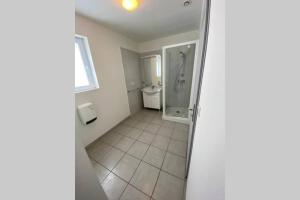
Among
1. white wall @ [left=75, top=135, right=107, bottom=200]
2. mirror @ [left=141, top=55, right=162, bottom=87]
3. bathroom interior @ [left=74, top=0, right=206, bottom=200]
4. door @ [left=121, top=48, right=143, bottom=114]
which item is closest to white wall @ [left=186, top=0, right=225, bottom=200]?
bathroom interior @ [left=74, top=0, right=206, bottom=200]

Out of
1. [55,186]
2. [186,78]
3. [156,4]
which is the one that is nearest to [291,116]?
[55,186]

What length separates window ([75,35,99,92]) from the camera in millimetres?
1597

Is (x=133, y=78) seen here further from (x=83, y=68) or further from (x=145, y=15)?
(x=145, y=15)

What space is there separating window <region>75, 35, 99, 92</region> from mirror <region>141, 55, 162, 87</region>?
1.61m

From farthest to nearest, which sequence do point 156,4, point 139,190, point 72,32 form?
1. point 156,4
2. point 139,190
3. point 72,32

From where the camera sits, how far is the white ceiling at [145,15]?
132 centimetres

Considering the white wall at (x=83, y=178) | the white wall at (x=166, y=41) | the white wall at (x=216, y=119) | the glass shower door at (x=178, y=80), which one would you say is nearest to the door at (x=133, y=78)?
the white wall at (x=166, y=41)

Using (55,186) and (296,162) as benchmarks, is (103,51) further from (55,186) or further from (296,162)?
(296,162)

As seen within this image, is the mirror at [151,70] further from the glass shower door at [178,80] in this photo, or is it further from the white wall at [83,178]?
the white wall at [83,178]

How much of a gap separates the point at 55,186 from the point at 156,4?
1.95 meters

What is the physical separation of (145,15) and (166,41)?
1143 mm

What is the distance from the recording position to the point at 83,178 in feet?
1.69

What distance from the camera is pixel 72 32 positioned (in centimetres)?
29

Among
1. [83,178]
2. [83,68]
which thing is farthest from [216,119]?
[83,68]
